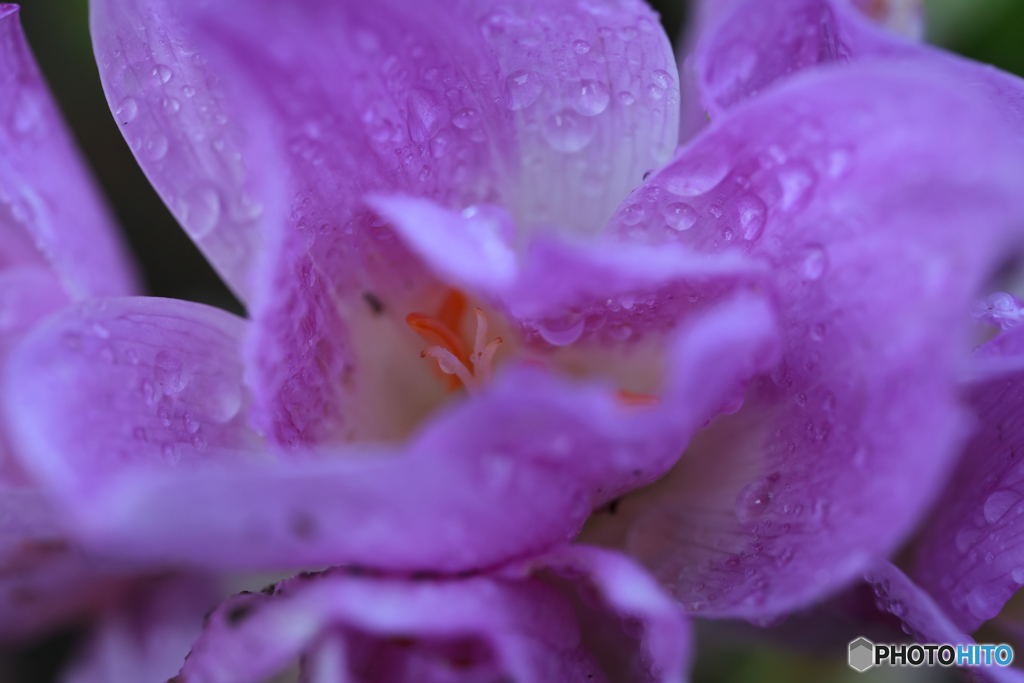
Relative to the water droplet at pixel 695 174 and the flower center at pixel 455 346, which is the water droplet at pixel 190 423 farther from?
the water droplet at pixel 695 174

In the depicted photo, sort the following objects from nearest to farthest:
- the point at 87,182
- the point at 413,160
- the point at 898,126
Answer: the point at 898,126, the point at 413,160, the point at 87,182

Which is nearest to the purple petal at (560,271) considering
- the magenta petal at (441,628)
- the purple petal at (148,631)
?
the magenta petal at (441,628)

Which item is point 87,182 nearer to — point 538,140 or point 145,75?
point 145,75

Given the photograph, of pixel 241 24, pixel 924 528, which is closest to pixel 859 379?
pixel 924 528

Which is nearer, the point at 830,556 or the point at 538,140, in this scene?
the point at 830,556

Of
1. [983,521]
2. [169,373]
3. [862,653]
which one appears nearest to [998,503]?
[983,521]

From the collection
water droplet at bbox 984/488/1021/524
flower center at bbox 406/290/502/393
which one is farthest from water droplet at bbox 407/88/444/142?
water droplet at bbox 984/488/1021/524

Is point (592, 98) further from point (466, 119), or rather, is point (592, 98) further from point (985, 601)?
point (985, 601)
